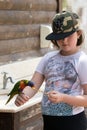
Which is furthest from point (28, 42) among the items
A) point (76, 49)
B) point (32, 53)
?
point (76, 49)

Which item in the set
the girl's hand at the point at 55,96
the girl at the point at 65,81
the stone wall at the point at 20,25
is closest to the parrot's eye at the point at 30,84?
the girl at the point at 65,81

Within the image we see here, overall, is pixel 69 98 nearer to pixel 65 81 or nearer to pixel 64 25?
pixel 65 81

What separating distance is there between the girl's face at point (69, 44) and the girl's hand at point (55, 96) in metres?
0.26

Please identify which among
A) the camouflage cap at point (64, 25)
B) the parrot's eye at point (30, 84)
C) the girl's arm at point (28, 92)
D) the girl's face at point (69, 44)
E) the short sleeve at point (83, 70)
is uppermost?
the camouflage cap at point (64, 25)

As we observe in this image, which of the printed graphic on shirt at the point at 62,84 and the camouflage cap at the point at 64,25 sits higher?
the camouflage cap at the point at 64,25

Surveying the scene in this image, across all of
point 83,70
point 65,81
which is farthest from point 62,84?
point 83,70

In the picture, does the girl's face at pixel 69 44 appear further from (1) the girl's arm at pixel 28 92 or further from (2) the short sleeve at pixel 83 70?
(1) the girl's arm at pixel 28 92

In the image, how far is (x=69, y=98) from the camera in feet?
6.40

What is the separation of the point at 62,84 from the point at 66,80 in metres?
0.03

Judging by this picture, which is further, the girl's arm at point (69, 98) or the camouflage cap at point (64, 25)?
the camouflage cap at point (64, 25)

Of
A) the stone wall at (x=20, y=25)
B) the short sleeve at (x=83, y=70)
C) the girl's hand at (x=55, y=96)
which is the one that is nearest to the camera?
the girl's hand at (x=55, y=96)

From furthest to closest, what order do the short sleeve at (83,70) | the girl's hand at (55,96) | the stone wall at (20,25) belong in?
the stone wall at (20,25) < the short sleeve at (83,70) < the girl's hand at (55,96)

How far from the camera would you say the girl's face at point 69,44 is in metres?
2.04

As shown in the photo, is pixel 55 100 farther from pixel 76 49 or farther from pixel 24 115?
pixel 24 115
